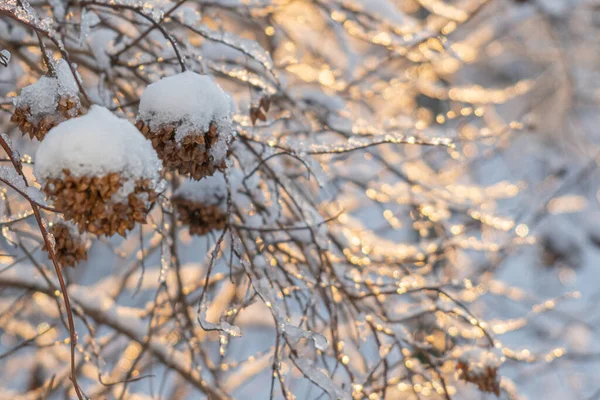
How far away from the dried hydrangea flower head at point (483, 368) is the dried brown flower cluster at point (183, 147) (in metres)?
0.92

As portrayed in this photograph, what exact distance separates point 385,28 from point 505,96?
1023 mm

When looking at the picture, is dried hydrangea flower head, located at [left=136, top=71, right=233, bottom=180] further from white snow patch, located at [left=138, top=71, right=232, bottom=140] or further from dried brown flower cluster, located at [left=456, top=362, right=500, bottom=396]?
dried brown flower cluster, located at [left=456, top=362, right=500, bottom=396]

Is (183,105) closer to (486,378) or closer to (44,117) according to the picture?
(44,117)

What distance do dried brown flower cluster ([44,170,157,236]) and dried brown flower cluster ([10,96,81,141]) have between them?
16 cm

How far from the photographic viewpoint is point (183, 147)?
34.4 inches

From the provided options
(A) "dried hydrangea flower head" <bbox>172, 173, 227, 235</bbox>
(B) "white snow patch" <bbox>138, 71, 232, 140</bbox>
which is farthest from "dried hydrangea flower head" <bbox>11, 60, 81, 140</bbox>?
(A) "dried hydrangea flower head" <bbox>172, 173, 227, 235</bbox>

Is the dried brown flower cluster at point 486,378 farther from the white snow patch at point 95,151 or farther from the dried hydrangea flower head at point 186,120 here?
the white snow patch at point 95,151

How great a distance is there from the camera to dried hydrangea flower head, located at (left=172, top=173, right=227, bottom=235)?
1334mm

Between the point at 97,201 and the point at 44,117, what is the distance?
0.71 feet

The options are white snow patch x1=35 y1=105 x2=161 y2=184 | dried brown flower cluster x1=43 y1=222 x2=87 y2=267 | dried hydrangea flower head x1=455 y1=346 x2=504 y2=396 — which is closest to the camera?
white snow patch x1=35 y1=105 x2=161 y2=184

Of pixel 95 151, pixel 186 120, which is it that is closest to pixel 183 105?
pixel 186 120

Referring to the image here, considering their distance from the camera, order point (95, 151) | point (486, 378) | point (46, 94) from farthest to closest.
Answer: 1. point (486, 378)
2. point (46, 94)
3. point (95, 151)

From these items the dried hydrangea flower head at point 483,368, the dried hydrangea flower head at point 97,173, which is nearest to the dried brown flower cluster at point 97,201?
the dried hydrangea flower head at point 97,173

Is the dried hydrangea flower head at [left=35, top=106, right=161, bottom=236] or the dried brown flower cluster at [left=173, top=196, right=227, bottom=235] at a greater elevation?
the dried brown flower cluster at [left=173, top=196, right=227, bottom=235]
